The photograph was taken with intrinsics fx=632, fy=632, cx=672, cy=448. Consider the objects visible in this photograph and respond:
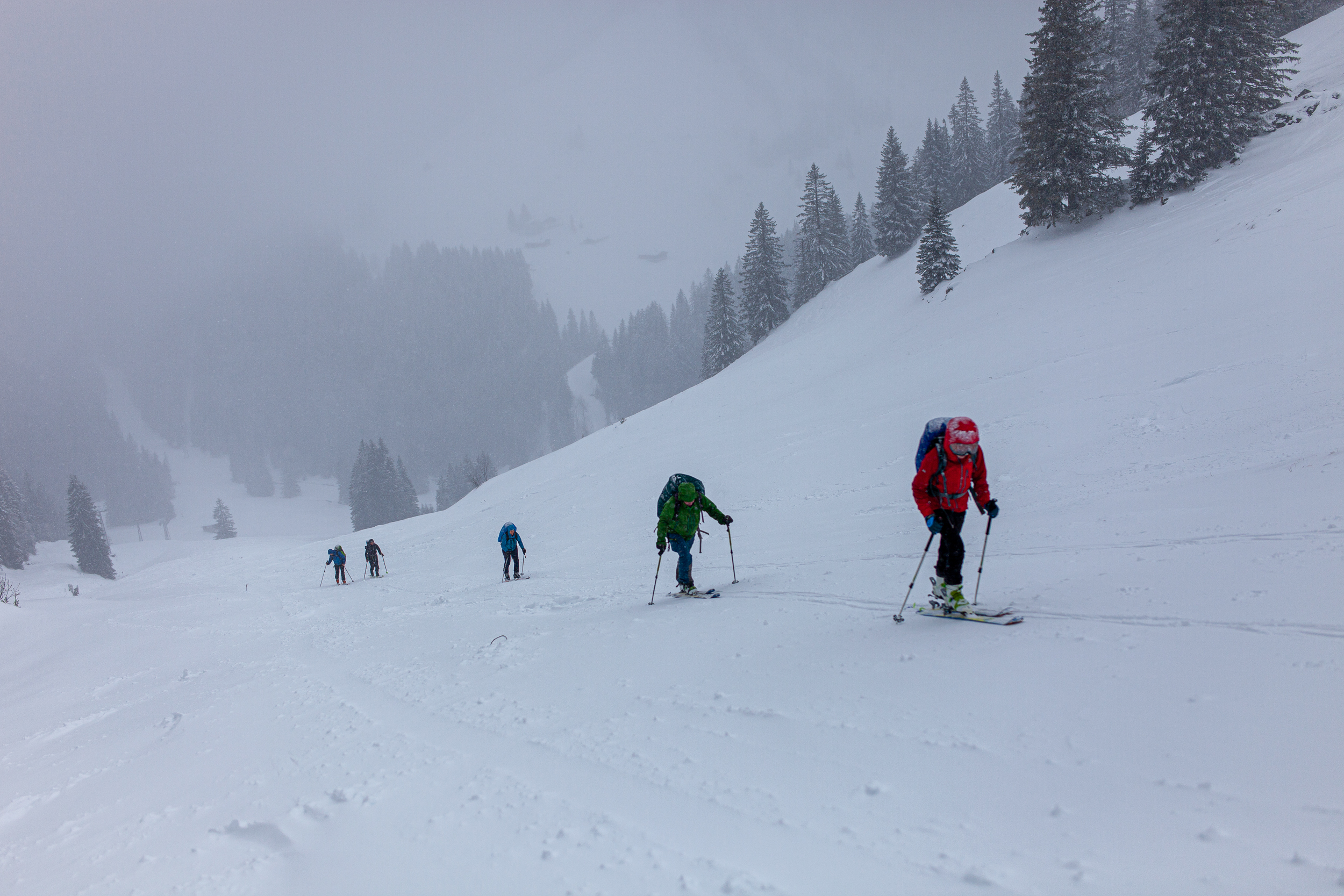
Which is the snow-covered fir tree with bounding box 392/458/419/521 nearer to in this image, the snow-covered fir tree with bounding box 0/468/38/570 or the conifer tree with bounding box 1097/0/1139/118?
the snow-covered fir tree with bounding box 0/468/38/570

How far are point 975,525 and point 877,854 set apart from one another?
25.2ft

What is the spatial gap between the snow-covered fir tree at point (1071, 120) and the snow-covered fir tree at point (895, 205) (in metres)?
21.9

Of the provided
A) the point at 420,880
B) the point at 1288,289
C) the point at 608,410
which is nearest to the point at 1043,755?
the point at 420,880

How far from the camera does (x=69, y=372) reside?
196 meters

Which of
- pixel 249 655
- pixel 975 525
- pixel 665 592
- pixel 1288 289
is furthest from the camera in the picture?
pixel 1288 289

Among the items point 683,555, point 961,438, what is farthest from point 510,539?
point 961,438

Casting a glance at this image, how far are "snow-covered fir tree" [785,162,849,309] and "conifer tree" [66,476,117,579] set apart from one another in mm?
57714

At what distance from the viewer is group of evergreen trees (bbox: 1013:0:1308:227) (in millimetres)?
22531

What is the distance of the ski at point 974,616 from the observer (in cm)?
578

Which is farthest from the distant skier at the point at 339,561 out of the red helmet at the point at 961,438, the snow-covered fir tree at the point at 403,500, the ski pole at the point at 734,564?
the snow-covered fir tree at the point at 403,500

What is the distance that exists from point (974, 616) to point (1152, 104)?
30.2 meters

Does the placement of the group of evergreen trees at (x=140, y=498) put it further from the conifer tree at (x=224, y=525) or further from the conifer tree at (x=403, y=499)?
the conifer tree at (x=403, y=499)

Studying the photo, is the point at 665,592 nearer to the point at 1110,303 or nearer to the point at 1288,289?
the point at 1288,289

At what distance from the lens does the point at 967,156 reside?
61219 millimetres
